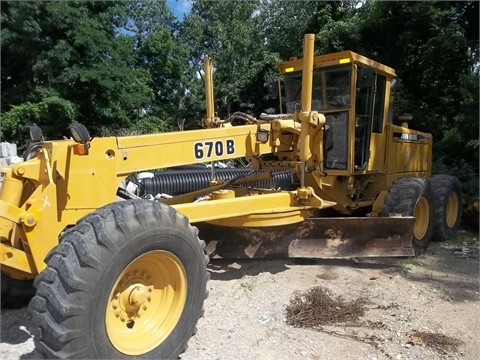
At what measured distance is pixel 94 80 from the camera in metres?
17.0

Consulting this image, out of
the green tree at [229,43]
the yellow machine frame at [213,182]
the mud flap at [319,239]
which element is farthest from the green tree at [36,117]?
the mud flap at [319,239]

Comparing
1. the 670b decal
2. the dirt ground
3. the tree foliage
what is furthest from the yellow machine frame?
the tree foliage

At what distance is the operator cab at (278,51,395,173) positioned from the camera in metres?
5.67

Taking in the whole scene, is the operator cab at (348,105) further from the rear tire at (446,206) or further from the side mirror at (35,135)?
the side mirror at (35,135)

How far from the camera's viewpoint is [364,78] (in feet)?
18.3

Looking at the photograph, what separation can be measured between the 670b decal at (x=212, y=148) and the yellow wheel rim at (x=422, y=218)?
3.18 metres

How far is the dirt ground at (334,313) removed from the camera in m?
3.49

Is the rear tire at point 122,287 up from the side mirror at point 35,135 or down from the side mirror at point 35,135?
down

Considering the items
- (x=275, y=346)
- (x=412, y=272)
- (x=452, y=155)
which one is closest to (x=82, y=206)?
(x=275, y=346)

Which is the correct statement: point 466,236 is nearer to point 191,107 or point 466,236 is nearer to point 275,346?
point 275,346

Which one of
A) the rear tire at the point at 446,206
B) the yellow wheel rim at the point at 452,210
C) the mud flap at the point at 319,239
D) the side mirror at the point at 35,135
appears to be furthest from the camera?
the yellow wheel rim at the point at 452,210

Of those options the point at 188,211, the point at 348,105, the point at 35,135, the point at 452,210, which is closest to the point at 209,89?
the point at 348,105

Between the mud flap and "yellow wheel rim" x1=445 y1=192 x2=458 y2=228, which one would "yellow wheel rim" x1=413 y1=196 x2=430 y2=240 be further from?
"yellow wheel rim" x1=445 y1=192 x2=458 y2=228

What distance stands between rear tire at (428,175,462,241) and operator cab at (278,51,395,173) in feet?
4.75
